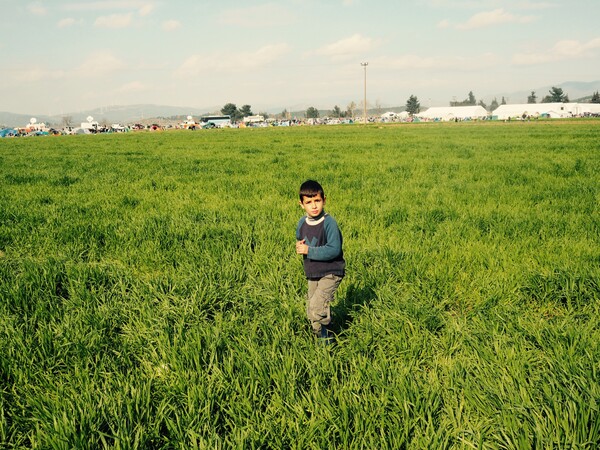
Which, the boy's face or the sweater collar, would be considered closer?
the boy's face

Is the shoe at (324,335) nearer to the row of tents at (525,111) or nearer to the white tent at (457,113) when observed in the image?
the row of tents at (525,111)

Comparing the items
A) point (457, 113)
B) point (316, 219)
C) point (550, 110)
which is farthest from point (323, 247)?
point (457, 113)

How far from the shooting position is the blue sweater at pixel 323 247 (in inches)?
112

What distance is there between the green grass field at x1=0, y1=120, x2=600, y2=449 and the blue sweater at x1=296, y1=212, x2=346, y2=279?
0.54 meters

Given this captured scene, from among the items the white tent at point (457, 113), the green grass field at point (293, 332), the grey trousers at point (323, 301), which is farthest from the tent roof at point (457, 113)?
the grey trousers at point (323, 301)

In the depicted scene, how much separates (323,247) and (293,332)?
76 cm

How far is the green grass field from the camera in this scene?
209cm

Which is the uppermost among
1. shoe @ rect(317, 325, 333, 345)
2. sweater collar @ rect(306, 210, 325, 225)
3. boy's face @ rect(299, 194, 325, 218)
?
boy's face @ rect(299, 194, 325, 218)

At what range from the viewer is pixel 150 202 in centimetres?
794

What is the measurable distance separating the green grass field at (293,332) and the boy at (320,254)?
240 millimetres

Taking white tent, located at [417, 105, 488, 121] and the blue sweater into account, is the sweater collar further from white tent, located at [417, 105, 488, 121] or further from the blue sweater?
white tent, located at [417, 105, 488, 121]

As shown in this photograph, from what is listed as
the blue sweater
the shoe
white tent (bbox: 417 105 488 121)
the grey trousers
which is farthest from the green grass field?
white tent (bbox: 417 105 488 121)

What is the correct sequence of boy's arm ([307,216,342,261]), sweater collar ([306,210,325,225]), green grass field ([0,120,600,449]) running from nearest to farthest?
green grass field ([0,120,600,449]), boy's arm ([307,216,342,261]), sweater collar ([306,210,325,225])

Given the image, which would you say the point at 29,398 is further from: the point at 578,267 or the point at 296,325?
the point at 578,267
